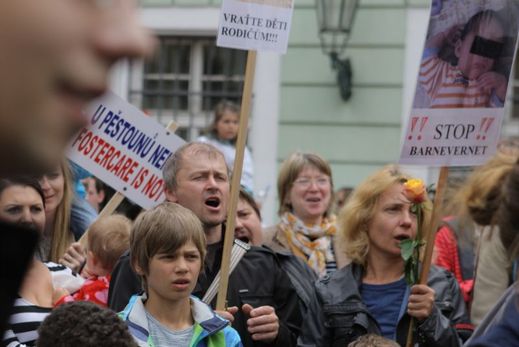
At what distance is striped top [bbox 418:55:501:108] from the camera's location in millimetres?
Result: 4406

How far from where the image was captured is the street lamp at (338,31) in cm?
1184

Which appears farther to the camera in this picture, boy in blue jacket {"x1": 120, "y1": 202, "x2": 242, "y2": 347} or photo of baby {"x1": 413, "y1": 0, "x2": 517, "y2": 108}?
photo of baby {"x1": 413, "y1": 0, "x2": 517, "y2": 108}

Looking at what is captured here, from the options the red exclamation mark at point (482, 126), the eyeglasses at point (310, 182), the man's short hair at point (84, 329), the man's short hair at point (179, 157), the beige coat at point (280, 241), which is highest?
the red exclamation mark at point (482, 126)

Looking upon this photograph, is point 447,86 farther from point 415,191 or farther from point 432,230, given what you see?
point 432,230

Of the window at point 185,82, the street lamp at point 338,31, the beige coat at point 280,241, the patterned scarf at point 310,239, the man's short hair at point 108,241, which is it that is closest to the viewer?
the man's short hair at point 108,241

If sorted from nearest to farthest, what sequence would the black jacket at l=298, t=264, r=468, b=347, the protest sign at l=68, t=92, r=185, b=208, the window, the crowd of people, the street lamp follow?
the crowd of people → the black jacket at l=298, t=264, r=468, b=347 → the protest sign at l=68, t=92, r=185, b=208 → the street lamp → the window

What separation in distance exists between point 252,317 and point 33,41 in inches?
143

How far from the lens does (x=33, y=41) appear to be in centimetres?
84

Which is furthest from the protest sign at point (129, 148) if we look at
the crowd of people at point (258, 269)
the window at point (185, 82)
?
the window at point (185, 82)

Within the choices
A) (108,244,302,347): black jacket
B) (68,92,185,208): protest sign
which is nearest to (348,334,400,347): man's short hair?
(108,244,302,347): black jacket

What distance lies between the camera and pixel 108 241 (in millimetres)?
5117

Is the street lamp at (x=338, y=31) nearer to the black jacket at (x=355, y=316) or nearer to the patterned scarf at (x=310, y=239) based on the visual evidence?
the patterned scarf at (x=310, y=239)

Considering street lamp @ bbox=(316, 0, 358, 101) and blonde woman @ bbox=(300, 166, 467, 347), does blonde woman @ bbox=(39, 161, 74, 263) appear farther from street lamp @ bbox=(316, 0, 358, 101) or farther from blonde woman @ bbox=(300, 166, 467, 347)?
street lamp @ bbox=(316, 0, 358, 101)

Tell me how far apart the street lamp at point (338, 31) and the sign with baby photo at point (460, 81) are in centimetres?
737
